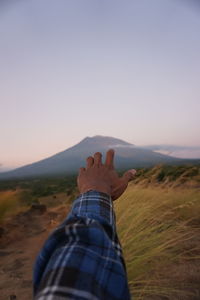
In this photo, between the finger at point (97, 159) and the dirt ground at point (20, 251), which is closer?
the finger at point (97, 159)

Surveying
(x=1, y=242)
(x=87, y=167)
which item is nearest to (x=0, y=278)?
(x=1, y=242)

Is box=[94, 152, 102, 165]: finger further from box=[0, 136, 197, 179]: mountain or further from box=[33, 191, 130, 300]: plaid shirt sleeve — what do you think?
box=[0, 136, 197, 179]: mountain

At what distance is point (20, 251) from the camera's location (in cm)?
430

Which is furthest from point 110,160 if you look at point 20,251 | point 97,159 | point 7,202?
point 7,202

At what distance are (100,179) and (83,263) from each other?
0.29 meters

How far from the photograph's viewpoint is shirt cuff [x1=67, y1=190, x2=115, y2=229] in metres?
0.62

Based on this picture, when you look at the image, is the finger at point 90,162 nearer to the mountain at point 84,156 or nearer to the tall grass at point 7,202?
the tall grass at point 7,202

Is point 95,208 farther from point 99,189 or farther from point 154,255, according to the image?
point 154,255

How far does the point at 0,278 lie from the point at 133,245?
179 centimetres

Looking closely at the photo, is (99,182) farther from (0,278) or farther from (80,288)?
(0,278)

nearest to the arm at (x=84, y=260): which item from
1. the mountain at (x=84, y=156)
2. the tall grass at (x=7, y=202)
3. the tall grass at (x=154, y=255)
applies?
the tall grass at (x=154, y=255)

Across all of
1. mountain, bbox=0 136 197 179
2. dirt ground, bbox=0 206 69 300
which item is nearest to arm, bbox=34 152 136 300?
dirt ground, bbox=0 206 69 300

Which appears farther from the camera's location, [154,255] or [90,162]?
[154,255]

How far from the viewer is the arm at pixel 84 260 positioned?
1.47ft
